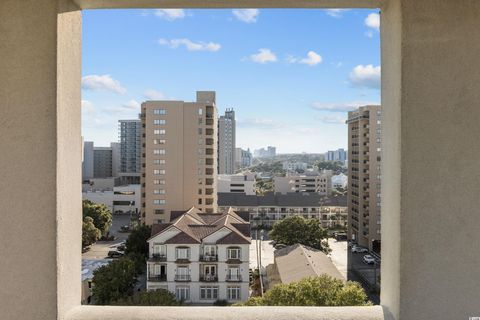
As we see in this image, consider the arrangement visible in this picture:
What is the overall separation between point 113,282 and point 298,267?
569 cm

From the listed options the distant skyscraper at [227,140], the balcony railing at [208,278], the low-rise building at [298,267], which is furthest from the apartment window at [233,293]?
the distant skyscraper at [227,140]

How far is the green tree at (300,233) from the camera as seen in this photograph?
18531 mm

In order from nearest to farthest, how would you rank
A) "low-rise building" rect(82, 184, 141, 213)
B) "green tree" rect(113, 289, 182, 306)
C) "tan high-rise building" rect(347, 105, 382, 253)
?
"green tree" rect(113, 289, 182, 306)
"tan high-rise building" rect(347, 105, 382, 253)
"low-rise building" rect(82, 184, 141, 213)

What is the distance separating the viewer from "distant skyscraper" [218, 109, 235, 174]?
6469 cm

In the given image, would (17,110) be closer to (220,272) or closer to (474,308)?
(474,308)

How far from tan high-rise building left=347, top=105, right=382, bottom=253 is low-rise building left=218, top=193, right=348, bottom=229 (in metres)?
4.99

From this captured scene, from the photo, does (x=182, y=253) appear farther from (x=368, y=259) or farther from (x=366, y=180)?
(x=366, y=180)

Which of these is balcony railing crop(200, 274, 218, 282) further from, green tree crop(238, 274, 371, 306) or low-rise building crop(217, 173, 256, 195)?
low-rise building crop(217, 173, 256, 195)

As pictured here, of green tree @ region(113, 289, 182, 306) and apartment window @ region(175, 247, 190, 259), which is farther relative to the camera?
apartment window @ region(175, 247, 190, 259)

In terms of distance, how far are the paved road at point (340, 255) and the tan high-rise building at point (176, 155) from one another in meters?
7.90

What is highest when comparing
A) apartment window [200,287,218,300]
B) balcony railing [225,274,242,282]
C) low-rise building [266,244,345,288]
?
low-rise building [266,244,345,288]

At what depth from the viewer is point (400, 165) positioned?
109 centimetres

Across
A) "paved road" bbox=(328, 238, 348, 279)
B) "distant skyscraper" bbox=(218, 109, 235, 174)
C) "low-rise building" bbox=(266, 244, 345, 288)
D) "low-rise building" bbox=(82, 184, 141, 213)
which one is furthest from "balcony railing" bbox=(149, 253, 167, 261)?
"distant skyscraper" bbox=(218, 109, 235, 174)

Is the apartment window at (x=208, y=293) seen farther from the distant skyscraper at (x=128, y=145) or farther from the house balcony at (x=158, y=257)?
the distant skyscraper at (x=128, y=145)
